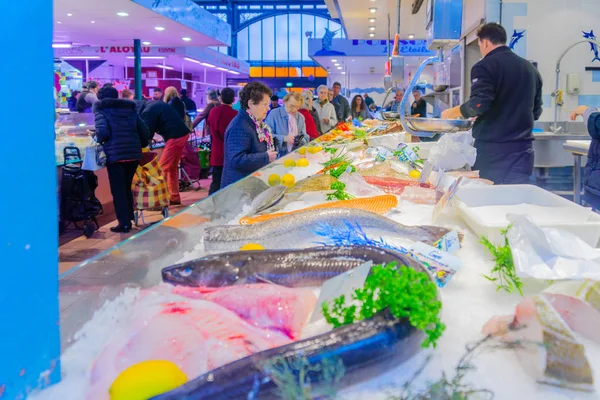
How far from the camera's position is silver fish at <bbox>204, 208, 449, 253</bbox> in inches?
65.1

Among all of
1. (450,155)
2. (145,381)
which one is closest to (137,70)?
(450,155)

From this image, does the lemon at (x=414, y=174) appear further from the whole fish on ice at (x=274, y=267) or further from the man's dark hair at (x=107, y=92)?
the man's dark hair at (x=107, y=92)

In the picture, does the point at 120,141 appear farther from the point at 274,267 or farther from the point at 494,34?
the point at 274,267

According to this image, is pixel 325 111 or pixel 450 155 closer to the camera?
pixel 450 155

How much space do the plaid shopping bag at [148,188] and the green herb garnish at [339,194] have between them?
445cm

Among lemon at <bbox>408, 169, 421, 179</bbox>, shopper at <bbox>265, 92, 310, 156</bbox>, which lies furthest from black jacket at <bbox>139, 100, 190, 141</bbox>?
lemon at <bbox>408, 169, 421, 179</bbox>

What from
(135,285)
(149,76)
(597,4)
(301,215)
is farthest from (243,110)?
(149,76)

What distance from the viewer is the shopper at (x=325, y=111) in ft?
33.2

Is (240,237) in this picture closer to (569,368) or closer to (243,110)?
(569,368)

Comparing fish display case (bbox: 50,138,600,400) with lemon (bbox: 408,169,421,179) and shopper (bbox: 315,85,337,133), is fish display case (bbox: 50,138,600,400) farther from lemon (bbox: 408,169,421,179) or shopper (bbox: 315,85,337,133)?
shopper (bbox: 315,85,337,133)

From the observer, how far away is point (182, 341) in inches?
37.9

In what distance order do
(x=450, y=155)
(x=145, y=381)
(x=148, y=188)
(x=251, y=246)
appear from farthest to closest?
(x=148, y=188), (x=450, y=155), (x=251, y=246), (x=145, y=381)

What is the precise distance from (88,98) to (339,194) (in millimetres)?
8204

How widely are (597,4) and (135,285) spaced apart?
663 centimetres
